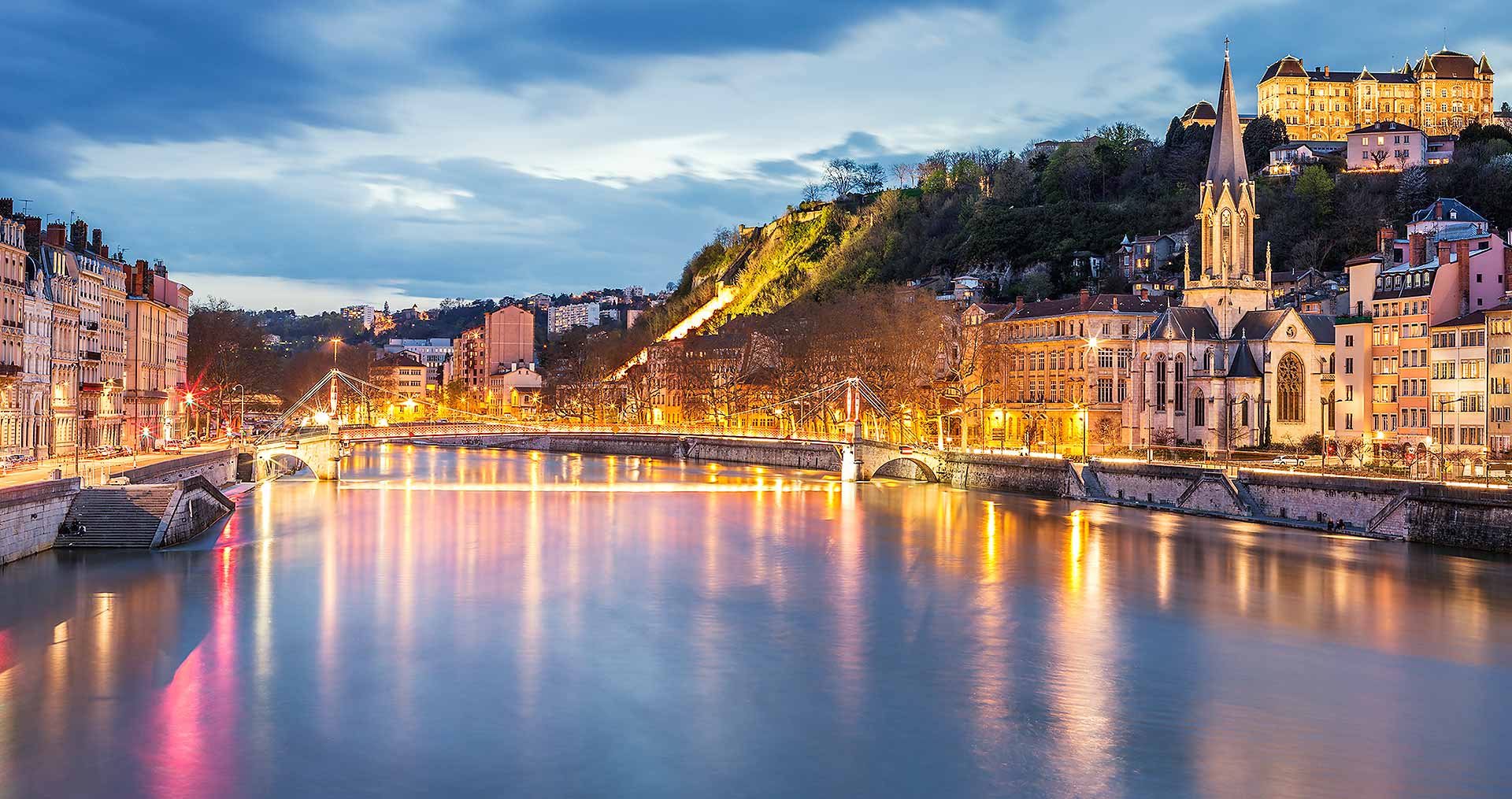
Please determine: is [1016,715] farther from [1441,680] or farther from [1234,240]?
[1234,240]

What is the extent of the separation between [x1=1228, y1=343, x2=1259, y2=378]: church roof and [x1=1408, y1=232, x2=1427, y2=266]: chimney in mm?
6848

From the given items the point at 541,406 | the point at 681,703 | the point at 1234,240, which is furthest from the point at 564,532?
the point at 541,406

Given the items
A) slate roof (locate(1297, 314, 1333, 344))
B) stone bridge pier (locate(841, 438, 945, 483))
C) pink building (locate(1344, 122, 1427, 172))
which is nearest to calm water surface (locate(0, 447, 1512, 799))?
stone bridge pier (locate(841, 438, 945, 483))

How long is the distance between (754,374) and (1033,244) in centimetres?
2008

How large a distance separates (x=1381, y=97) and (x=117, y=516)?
8415cm

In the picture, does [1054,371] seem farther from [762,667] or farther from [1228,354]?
[762,667]

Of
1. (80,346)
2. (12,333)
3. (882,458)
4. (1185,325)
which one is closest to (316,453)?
(80,346)

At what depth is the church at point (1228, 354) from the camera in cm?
5291

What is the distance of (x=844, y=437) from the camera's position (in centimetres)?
5553

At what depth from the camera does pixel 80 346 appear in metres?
45.7

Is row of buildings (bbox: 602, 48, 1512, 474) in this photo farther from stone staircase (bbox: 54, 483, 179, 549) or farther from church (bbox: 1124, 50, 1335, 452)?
stone staircase (bbox: 54, 483, 179, 549)

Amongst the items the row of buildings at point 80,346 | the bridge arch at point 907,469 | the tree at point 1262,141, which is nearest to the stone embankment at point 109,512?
the row of buildings at point 80,346

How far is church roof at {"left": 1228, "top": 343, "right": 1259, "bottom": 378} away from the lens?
5303 cm

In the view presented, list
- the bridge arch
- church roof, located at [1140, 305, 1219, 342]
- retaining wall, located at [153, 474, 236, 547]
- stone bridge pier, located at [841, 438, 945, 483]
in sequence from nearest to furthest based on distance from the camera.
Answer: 1. retaining wall, located at [153, 474, 236, 547]
2. stone bridge pier, located at [841, 438, 945, 483]
3. the bridge arch
4. church roof, located at [1140, 305, 1219, 342]
